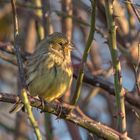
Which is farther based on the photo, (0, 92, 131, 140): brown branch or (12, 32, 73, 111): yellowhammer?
(12, 32, 73, 111): yellowhammer

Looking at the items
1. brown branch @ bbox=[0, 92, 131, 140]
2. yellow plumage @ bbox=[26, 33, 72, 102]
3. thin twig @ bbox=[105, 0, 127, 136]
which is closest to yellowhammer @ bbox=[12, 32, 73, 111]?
yellow plumage @ bbox=[26, 33, 72, 102]

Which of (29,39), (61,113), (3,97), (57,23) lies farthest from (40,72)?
(57,23)

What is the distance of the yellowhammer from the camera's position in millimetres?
4180

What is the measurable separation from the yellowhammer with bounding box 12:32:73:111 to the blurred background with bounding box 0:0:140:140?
0.54 ft

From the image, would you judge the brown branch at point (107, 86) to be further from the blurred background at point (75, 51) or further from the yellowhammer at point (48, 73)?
the yellowhammer at point (48, 73)

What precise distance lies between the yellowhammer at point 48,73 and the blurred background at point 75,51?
165mm

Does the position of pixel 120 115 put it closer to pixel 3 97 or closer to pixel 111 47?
pixel 111 47

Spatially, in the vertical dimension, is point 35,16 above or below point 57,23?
above

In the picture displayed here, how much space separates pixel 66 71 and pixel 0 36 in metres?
2.20

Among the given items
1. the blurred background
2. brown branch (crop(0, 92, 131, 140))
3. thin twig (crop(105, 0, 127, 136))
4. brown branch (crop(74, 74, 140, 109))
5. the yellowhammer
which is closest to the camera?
thin twig (crop(105, 0, 127, 136))

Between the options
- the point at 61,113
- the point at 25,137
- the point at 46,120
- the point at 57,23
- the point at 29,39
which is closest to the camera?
the point at 61,113

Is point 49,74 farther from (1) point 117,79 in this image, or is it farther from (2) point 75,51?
(2) point 75,51

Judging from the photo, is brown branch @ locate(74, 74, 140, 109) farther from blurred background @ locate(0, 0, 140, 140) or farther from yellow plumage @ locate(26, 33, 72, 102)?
yellow plumage @ locate(26, 33, 72, 102)

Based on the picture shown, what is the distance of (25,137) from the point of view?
539cm
